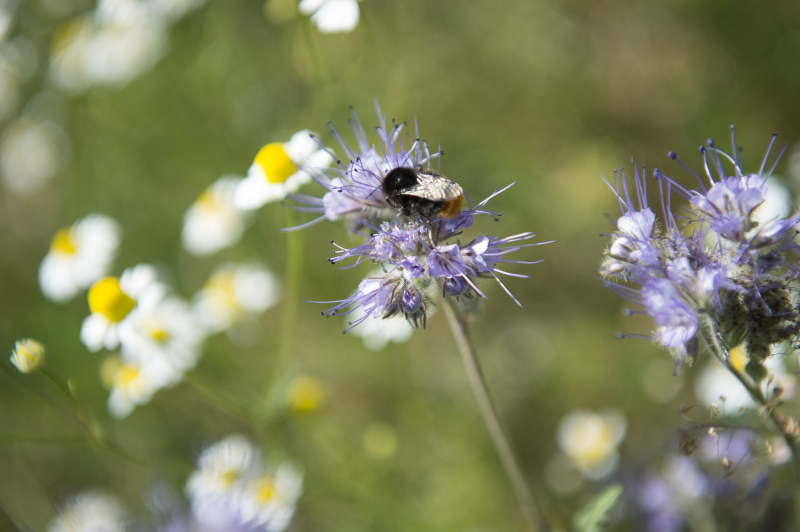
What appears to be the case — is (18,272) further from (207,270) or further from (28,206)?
(207,270)

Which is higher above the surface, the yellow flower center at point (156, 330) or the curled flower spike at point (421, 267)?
the yellow flower center at point (156, 330)

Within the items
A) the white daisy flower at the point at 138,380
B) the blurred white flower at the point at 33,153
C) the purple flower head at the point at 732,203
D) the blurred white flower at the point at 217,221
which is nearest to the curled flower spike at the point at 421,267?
the purple flower head at the point at 732,203

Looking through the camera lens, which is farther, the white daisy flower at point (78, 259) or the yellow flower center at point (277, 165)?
the white daisy flower at point (78, 259)

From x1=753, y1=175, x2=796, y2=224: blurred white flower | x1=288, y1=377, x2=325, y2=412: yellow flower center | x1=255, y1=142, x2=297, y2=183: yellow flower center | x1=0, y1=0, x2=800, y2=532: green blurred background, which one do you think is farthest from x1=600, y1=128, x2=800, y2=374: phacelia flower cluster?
x1=0, y1=0, x2=800, y2=532: green blurred background

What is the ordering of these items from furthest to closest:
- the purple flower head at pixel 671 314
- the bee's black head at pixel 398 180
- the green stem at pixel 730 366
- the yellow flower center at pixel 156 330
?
1. the yellow flower center at pixel 156 330
2. the bee's black head at pixel 398 180
3. the green stem at pixel 730 366
4. the purple flower head at pixel 671 314

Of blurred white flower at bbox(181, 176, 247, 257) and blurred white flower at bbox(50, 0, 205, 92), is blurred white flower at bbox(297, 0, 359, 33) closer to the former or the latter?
blurred white flower at bbox(181, 176, 247, 257)

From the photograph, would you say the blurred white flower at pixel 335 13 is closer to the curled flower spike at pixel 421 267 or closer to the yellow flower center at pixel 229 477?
the curled flower spike at pixel 421 267

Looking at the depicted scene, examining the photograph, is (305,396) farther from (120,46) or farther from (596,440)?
(120,46)

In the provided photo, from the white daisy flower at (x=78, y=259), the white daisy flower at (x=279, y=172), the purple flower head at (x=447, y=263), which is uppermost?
the white daisy flower at (x=78, y=259)
